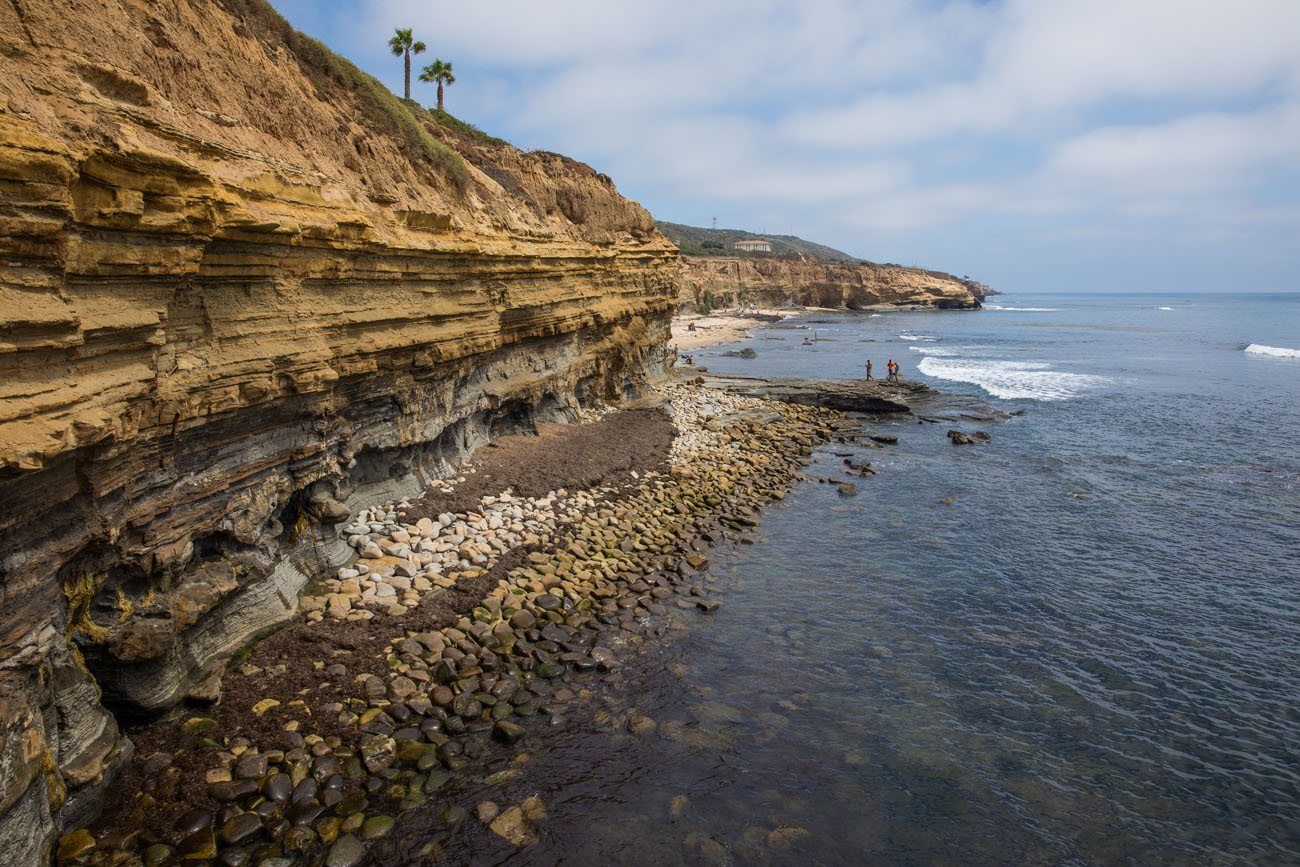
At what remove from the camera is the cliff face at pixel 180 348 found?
278 inches

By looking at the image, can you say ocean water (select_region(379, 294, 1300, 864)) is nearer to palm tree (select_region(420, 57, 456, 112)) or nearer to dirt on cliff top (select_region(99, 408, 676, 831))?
dirt on cliff top (select_region(99, 408, 676, 831))

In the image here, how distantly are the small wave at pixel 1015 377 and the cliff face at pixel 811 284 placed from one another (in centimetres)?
6047

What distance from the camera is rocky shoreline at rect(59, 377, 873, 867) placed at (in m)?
8.34

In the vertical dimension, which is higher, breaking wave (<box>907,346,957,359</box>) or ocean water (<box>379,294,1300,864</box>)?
breaking wave (<box>907,346,957,359</box>)

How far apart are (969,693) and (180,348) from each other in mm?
13686

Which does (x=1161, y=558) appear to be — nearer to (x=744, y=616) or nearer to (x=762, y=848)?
(x=744, y=616)

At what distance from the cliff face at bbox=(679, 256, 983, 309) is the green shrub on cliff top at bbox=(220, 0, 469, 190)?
96.8m

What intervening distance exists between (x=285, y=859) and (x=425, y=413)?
33.9 ft

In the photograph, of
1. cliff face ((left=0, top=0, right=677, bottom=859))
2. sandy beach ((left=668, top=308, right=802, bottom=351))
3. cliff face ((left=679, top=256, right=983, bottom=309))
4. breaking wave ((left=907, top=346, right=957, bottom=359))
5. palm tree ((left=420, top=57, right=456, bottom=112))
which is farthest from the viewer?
cliff face ((left=679, top=256, right=983, bottom=309))

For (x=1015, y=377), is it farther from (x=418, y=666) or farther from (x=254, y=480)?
(x=254, y=480)

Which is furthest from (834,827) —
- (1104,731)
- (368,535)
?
(368,535)

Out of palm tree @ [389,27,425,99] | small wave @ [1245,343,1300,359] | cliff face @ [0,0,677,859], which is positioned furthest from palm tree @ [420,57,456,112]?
small wave @ [1245,343,1300,359]

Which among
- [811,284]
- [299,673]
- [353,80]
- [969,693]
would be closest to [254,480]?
[299,673]

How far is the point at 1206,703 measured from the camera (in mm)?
12414
